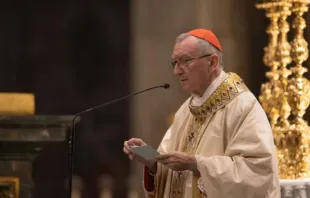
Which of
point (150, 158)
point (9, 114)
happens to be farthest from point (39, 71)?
point (150, 158)

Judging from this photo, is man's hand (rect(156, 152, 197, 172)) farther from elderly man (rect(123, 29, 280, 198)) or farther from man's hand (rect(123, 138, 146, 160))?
man's hand (rect(123, 138, 146, 160))

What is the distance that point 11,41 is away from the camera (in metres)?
10.4

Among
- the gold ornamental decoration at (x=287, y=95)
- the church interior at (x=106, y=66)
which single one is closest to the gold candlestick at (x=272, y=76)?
the gold ornamental decoration at (x=287, y=95)

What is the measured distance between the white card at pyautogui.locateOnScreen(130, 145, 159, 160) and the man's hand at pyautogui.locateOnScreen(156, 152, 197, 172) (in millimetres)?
45

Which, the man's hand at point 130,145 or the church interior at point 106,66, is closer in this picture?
the man's hand at point 130,145

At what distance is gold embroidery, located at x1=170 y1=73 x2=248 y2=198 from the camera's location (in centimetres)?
527

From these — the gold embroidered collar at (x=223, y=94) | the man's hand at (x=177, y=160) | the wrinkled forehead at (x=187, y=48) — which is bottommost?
the man's hand at (x=177, y=160)

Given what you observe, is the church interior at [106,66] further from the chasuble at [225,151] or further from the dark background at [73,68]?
the chasuble at [225,151]

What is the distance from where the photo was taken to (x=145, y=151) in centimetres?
510

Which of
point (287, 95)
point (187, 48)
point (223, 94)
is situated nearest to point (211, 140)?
point (223, 94)

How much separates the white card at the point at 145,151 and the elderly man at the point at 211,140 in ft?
0.16

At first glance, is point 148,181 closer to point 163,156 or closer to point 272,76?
point 163,156

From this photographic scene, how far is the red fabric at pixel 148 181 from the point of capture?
5.52 m

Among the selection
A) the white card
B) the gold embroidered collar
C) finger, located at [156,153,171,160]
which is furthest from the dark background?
finger, located at [156,153,171,160]
